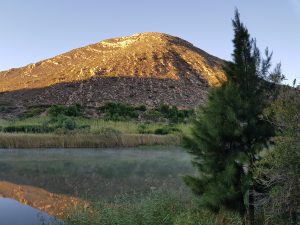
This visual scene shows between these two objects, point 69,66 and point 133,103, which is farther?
point 69,66

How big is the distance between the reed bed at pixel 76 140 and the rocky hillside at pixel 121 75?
21.1 metres

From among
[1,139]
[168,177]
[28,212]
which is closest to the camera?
[28,212]

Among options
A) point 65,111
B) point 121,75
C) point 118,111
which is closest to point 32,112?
point 65,111

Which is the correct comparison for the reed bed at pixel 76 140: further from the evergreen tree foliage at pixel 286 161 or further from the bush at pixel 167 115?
the evergreen tree foliage at pixel 286 161

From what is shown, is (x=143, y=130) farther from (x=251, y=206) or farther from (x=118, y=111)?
(x=251, y=206)

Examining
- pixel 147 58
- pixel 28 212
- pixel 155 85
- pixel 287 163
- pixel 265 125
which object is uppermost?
pixel 147 58

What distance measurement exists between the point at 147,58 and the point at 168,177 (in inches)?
1983

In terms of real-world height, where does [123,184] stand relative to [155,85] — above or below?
below

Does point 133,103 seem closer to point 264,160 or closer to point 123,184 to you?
point 123,184

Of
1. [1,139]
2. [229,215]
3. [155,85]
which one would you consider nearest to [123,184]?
[229,215]

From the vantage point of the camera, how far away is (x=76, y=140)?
2633cm

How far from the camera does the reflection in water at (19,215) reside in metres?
9.60

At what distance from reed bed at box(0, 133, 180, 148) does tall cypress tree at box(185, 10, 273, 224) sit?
1793cm

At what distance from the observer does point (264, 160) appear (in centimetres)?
709
